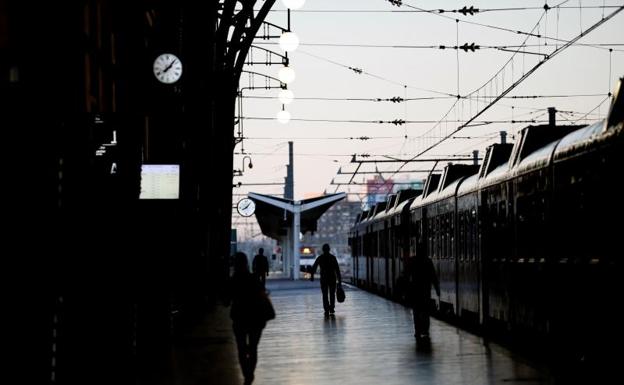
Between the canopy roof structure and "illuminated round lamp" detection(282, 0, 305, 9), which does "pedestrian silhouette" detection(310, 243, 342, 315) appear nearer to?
"illuminated round lamp" detection(282, 0, 305, 9)

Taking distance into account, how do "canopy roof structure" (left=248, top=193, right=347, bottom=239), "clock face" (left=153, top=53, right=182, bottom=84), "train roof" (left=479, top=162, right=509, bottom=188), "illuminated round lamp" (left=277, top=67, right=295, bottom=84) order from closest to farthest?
1. "train roof" (left=479, top=162, right=509, bottom=188)
2. "clock face" (left=153, top=53, right=182, bottom=84)
3. "illuminated round lamp" (left=277, top=67, right=295, bottom=84)
4. "canopy roof structure" (left=248, top=193, right=347, bottom=239)

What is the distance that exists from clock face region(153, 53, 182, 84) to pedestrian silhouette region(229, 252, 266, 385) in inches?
318

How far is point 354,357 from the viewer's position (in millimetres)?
18391

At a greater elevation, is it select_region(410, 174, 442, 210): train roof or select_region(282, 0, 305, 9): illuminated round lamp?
select_region(282, 0, 305, 9): illuminated round lamp

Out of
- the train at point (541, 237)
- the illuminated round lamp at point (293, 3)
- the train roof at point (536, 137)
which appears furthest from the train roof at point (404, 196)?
the train roof at point (536, 137)

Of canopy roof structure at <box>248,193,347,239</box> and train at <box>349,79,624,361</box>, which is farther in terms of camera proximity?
canopy roof structure at <box>248,193,347,239</box>

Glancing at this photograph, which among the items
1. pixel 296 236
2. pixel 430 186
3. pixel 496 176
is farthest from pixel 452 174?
pixel 296 236

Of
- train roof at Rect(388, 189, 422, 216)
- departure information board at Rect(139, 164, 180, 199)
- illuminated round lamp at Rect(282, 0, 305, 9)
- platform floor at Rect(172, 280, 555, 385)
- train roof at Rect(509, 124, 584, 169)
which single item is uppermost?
illuminated round lamp at Rect(282, 0, 305, 9)

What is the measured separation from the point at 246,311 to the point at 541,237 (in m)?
4.05

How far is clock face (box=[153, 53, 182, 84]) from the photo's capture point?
2241 centimetres

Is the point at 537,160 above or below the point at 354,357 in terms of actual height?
above

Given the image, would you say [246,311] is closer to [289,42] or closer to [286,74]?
[289,42]

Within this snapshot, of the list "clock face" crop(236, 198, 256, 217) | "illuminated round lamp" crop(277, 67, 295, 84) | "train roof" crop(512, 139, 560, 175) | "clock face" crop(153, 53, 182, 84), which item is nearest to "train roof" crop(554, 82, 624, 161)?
"train roof" crop(512, 139, 560, 175)

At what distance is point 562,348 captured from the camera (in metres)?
15.5
